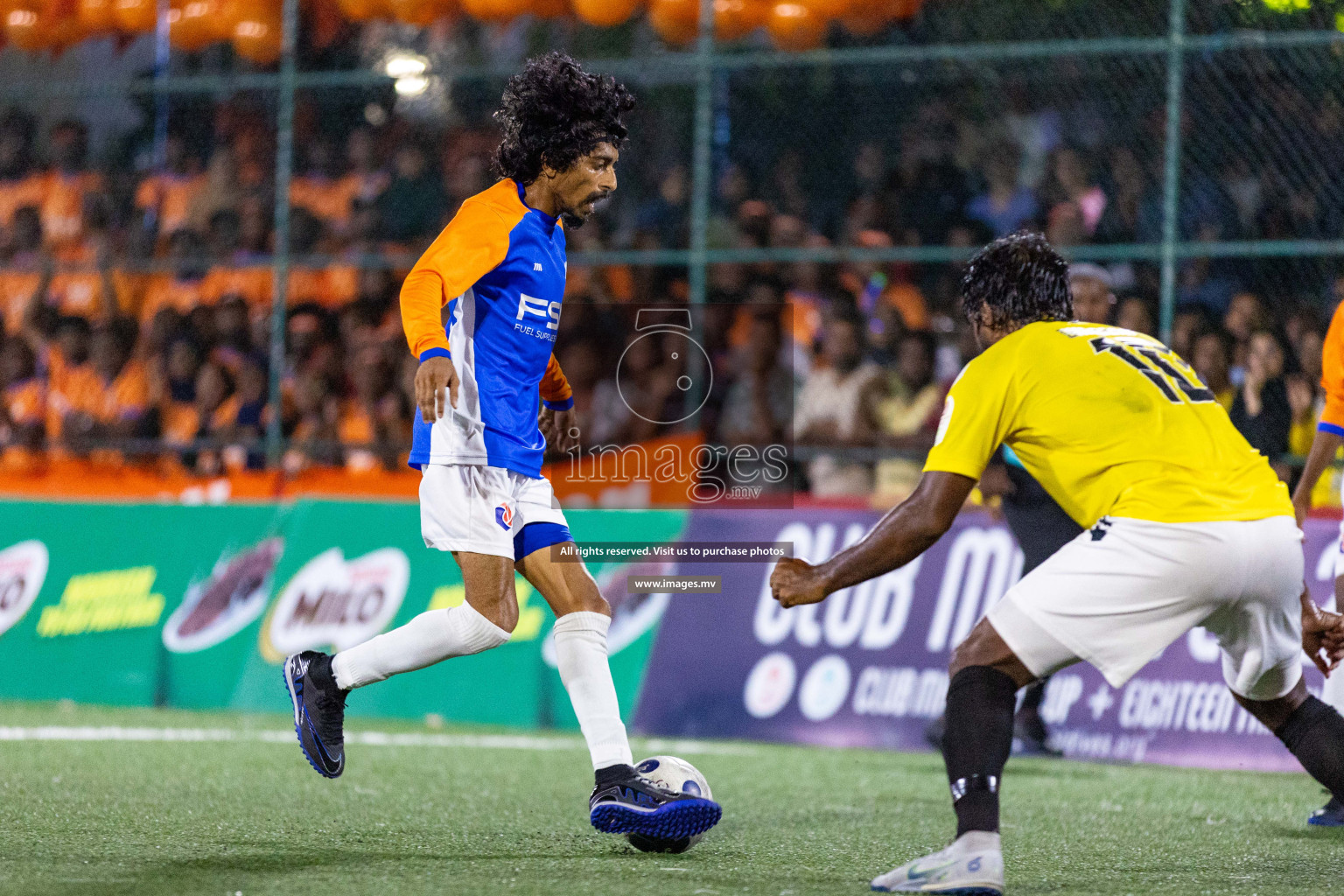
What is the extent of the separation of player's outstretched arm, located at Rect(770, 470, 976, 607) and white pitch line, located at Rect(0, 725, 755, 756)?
411cm

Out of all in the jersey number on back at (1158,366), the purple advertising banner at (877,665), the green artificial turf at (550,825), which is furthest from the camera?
the purple advertising banner at (877,665)

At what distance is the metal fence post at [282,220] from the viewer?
11211 millimetres

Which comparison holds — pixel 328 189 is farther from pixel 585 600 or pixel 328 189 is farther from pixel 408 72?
pixel 585 600

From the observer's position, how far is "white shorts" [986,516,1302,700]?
4.09 metres

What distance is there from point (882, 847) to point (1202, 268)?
17.3 feet

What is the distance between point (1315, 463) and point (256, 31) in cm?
845

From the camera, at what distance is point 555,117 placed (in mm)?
5059

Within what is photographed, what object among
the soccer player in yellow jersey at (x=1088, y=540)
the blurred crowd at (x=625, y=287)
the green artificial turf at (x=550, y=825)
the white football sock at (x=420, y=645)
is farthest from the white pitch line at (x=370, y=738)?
the soccer player in yellow jersey at (x=1088, y=540)

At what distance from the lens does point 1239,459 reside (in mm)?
4289

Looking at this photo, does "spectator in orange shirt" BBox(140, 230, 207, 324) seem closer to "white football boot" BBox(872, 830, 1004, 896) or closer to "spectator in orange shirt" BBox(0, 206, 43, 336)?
"spectator in orange shirt" BBox(0, 206, 43, 336)

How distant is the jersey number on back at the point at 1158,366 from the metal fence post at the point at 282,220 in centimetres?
772

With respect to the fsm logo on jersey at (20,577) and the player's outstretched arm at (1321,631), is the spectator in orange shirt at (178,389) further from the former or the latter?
the player's outstretched arm at (1321,631)

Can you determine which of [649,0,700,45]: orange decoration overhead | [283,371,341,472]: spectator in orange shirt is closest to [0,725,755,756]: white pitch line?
[283,371,341,472]: spectator in orange shirt

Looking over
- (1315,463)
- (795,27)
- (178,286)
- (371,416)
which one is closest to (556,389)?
(1315,463)
